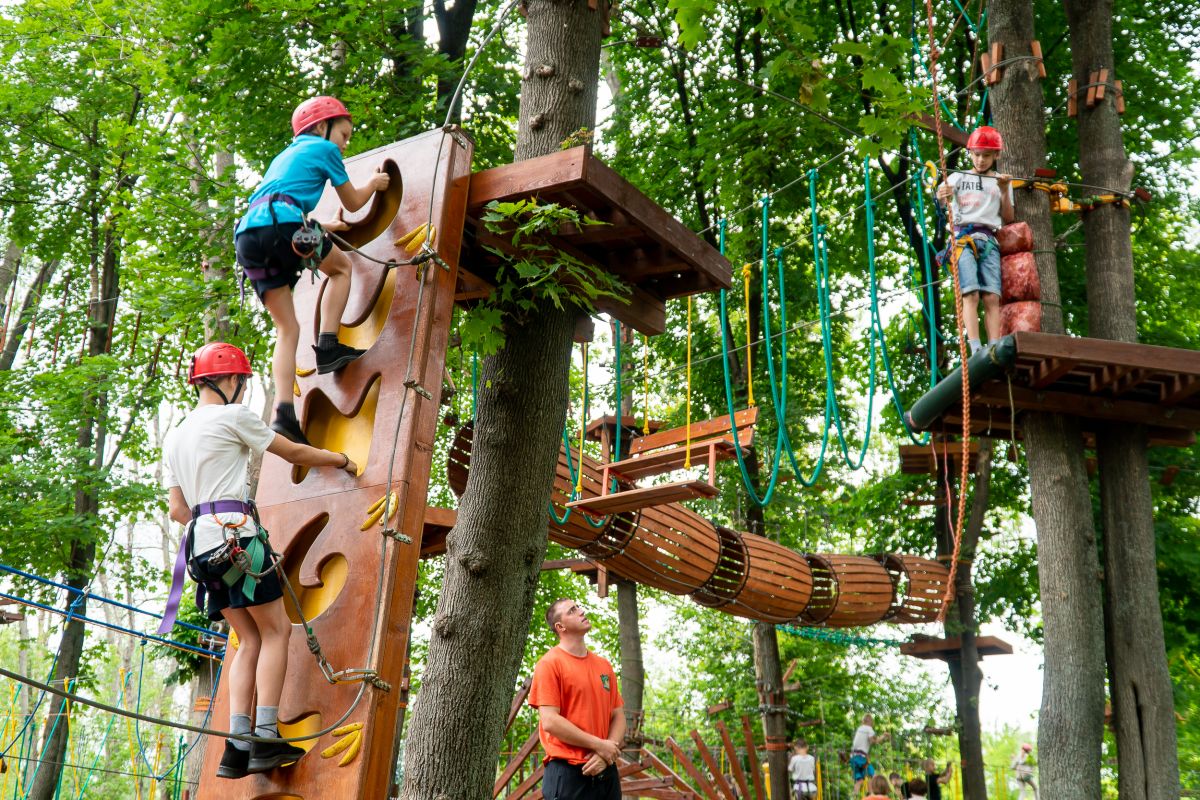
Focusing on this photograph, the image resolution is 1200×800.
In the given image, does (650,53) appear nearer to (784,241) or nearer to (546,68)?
(784,241)

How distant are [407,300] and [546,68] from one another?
144cm

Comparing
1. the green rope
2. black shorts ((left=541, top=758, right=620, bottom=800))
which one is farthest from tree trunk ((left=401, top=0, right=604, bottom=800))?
the green rope

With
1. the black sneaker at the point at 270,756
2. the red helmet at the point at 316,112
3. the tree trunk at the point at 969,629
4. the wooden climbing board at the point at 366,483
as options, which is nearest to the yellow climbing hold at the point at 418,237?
the wooden climbing board at the point at 366,483

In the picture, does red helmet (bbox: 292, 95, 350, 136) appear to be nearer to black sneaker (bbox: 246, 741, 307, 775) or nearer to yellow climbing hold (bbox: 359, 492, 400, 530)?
yellow climbing hold (bbox: 359, 492, 400, 530)

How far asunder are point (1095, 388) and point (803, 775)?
7.13m

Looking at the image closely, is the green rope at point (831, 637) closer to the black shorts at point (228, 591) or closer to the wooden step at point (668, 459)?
the wooden step at point (668, 459)

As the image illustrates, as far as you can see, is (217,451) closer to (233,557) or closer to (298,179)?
(233,557)

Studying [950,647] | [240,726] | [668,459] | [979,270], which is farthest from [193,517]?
[950,647]

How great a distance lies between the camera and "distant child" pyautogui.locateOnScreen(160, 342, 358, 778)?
3.53 meters

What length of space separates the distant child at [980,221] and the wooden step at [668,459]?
6.32 feet

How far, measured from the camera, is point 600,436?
36.9ft

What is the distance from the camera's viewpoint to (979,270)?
765 centimetres

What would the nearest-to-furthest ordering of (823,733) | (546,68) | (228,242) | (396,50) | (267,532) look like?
(267,532)
(546,68)
(228,242)
(396,50)
(823,733)

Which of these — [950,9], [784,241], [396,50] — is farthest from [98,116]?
[950,9]
